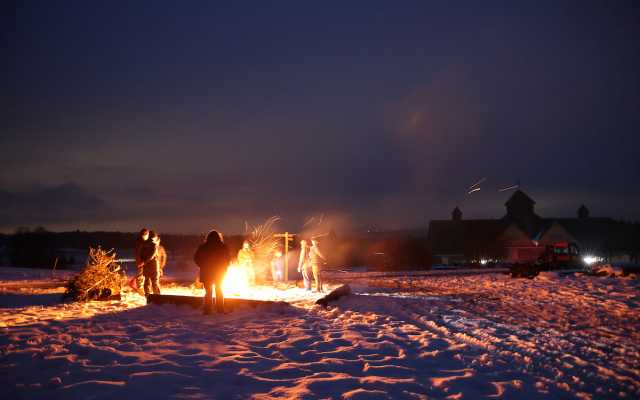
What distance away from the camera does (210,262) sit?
991 cm

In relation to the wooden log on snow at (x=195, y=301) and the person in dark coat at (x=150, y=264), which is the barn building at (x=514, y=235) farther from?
the wooden log on snow at (x=195, y=301)

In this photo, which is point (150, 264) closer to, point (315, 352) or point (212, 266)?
point (212, 266)

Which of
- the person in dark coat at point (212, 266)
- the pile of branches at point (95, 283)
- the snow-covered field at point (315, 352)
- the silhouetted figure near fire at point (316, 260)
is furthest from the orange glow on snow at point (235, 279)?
the person in dark coat at point (212, 266)

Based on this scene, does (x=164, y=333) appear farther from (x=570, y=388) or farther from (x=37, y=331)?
(x=570, y=388)

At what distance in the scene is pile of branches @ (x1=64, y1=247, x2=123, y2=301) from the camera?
1194 cm

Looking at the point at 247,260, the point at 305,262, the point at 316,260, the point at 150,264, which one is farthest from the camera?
the point at 247,260

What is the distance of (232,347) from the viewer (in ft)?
22.4

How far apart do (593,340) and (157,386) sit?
315 inches

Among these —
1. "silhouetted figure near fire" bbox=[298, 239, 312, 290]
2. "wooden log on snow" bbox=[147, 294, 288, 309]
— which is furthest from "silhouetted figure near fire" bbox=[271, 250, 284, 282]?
"wooden log on snow" bbox=[147, 294, 288, 309]

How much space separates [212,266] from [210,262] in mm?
104

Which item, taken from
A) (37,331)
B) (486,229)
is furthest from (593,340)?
(486,229)

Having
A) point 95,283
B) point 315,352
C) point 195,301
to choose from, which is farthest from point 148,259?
point 315,352

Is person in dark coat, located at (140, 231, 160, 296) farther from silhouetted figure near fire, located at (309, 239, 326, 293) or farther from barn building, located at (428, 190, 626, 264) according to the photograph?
barn building, located at (428, 190, 626, 264)

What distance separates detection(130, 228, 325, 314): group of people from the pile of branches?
0.91 m
